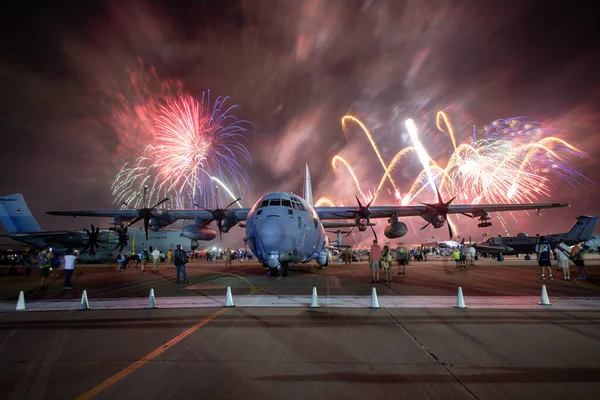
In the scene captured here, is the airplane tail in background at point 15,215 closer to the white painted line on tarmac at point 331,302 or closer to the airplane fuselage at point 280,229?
the white painted line on tarmac at point 331,302

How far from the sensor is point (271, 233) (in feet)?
49.5

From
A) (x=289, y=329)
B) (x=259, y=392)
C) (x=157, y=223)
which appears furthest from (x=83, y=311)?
(x=157, y=223)

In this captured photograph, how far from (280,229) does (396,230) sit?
16222 millimetres

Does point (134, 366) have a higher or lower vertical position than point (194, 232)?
lower

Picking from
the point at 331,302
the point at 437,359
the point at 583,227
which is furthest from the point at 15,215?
the point at 583,227

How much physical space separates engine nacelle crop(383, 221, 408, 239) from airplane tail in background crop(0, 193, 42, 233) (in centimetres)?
4246

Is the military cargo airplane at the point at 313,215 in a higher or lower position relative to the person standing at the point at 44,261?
higher

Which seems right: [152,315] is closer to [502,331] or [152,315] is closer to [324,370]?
[324,370]

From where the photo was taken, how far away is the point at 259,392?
374cm

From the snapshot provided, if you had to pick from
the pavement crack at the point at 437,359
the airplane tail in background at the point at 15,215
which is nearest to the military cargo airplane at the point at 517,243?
the pavement crack at the point at 437,359

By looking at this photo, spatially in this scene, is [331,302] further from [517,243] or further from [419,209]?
[517,243]

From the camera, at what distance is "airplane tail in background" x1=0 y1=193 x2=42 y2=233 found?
1473 inches

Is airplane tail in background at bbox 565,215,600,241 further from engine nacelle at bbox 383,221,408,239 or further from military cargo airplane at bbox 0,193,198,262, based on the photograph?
military cargo airplane at bbox 0,193,198,262

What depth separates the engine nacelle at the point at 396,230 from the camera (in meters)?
28.0
